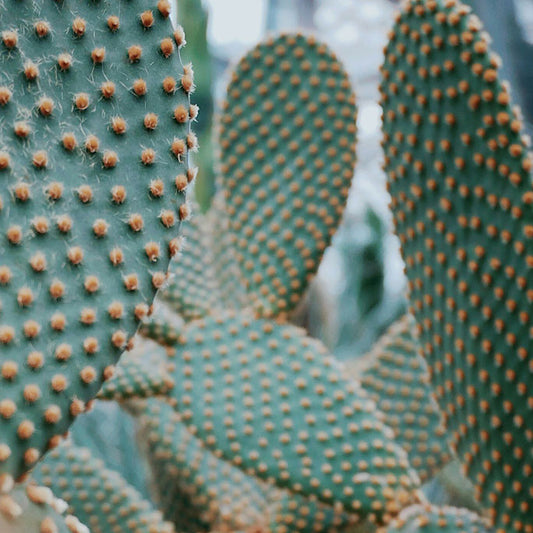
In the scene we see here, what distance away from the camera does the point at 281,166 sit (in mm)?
1484

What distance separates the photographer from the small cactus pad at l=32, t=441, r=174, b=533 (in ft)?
A: 4.15

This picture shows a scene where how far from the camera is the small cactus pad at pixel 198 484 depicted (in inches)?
57.1

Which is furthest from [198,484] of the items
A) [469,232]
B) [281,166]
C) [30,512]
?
[30,512]

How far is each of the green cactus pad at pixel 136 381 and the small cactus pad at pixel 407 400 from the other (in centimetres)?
55

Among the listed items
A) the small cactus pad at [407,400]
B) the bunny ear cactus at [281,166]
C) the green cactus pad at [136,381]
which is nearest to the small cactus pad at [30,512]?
the green cactus pad at [136,381]

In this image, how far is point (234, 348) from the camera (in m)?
1.35

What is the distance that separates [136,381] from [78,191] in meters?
0.69

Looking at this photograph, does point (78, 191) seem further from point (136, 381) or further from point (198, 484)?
point (198, 484)

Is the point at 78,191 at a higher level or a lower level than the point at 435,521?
higher

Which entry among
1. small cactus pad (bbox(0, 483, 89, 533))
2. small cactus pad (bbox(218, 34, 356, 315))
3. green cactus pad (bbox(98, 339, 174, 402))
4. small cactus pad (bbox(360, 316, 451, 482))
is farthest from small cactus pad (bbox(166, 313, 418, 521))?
small cactus pad (bbox(0, 483, 89, 533))

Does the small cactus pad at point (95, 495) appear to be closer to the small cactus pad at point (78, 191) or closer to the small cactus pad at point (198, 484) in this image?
the small cactus pad at point (198, 484)

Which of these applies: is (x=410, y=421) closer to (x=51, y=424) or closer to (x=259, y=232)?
(x=259, y=232)

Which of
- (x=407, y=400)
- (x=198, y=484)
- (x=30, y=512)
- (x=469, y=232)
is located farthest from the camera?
(x=407, y=400)

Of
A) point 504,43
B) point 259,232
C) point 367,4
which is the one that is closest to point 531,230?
point 259,232
